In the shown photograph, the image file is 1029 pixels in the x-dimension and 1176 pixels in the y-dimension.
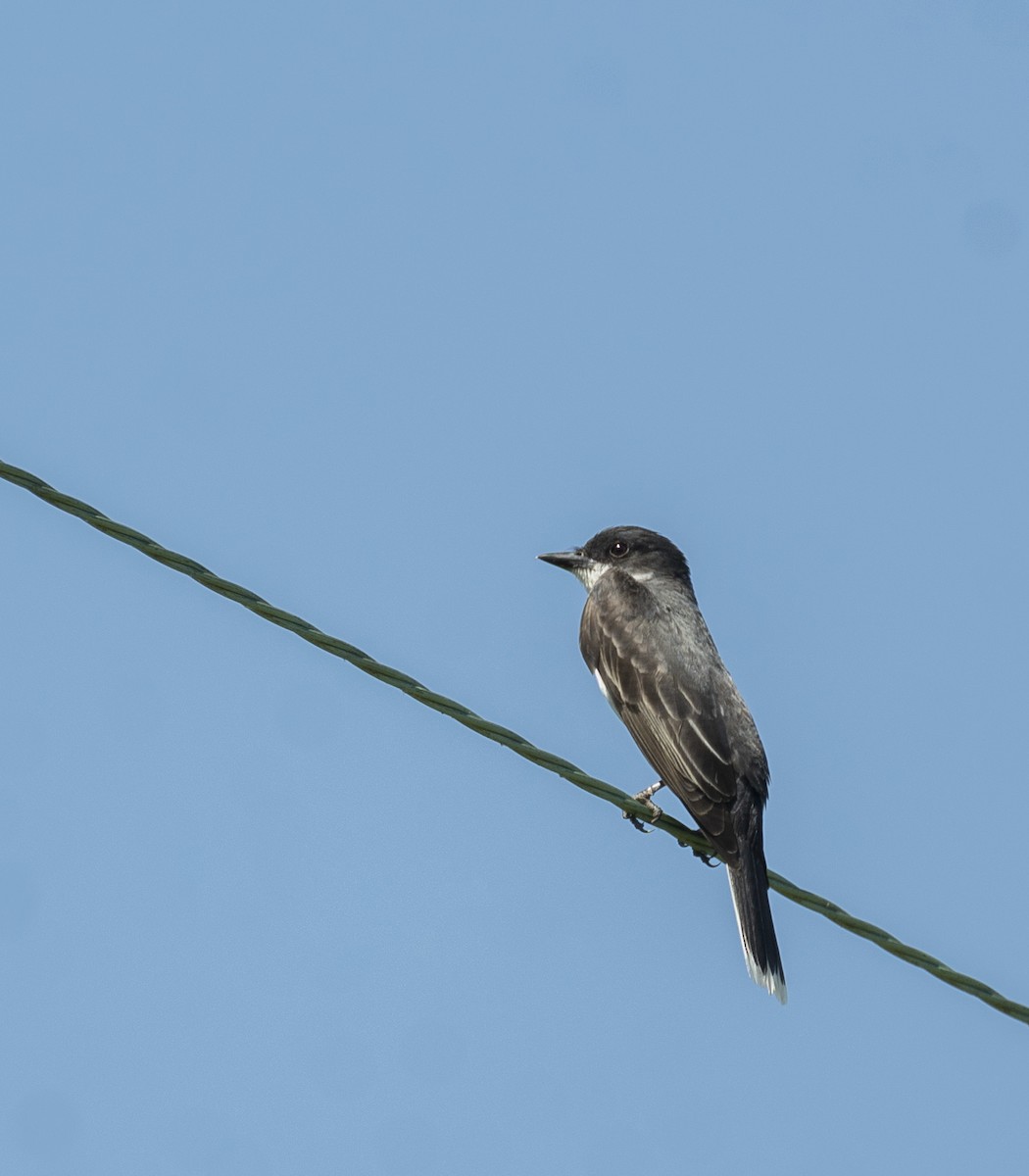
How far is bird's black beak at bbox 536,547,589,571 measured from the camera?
1196 cm

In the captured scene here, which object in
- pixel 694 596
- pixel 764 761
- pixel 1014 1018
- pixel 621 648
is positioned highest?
pixel 694 596

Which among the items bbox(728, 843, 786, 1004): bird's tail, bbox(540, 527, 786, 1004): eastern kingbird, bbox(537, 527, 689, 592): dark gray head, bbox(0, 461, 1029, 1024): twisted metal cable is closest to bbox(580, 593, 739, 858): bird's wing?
bbox(540, 527, 786, 1004): eastern kingbird

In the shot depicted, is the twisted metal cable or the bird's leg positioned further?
the bird's leg

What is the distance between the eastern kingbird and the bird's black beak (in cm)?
18

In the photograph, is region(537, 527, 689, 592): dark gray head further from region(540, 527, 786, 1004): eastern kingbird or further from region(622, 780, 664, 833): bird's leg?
region(622, 780, 664, 833): bird's leg

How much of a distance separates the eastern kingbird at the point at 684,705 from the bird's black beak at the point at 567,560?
18 centimetres

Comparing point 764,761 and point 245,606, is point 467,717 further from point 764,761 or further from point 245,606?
point 764,761

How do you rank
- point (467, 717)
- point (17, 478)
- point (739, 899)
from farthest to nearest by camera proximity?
point (739, 899) < point (467, 717) < point (17, 478)

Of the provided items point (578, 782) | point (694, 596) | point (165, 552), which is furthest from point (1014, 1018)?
point (694, 596)

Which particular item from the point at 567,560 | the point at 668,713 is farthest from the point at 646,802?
the point at 567,560

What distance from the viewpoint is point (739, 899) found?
30.3 feet

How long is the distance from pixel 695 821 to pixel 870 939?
351 cm

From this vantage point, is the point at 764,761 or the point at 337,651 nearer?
the point at 337,651

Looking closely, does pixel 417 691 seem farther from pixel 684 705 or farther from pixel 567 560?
pixel 567 560
